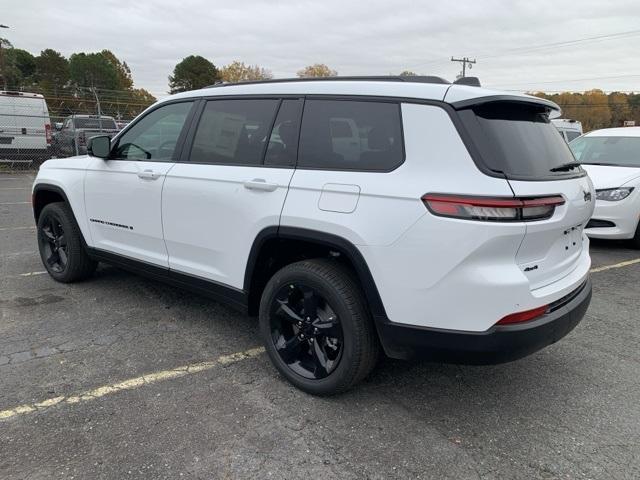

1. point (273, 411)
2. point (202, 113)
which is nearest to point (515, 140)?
point (273, 411)

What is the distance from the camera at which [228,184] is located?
3.35 meters

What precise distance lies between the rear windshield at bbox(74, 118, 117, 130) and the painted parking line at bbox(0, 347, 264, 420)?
1762cm

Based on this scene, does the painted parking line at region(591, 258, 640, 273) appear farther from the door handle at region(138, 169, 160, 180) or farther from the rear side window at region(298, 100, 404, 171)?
the door handle at region(138, 169, 160, 180)

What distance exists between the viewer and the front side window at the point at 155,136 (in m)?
3.93

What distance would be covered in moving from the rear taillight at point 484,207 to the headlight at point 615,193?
520 cm

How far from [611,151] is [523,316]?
260 inches

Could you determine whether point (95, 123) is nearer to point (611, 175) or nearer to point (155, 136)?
point (155, 136)

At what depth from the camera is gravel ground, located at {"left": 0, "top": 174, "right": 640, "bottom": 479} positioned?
8.14ft

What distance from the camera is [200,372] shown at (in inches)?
132

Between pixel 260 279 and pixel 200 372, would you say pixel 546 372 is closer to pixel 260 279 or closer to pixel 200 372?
pixel 260 279

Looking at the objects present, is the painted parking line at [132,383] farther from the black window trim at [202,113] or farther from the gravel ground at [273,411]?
the black window trim at [202,113]

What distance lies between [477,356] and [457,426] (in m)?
0.55

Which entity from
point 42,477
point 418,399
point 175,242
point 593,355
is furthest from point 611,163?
point 42,477

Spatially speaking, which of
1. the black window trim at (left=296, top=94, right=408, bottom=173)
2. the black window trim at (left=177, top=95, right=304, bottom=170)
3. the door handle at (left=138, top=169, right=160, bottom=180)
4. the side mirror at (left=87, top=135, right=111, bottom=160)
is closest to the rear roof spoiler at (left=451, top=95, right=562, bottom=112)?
the black window trim at (left=296, top=94, right=408, bottom=173)
